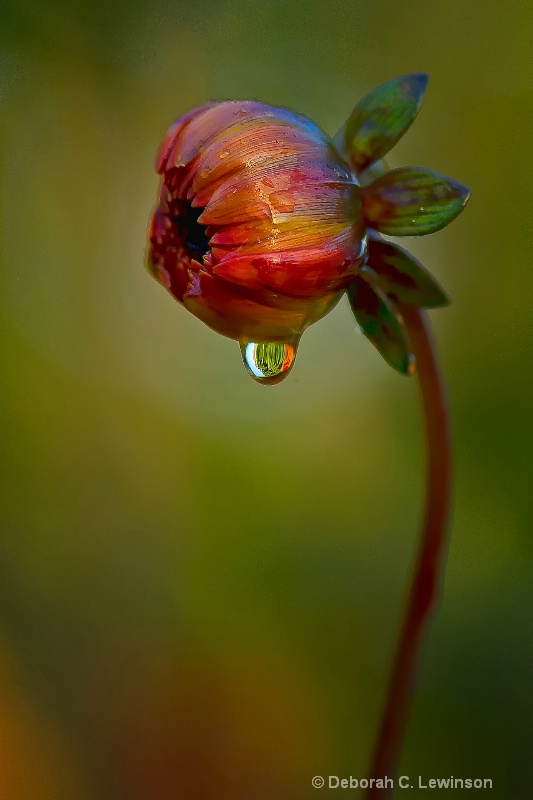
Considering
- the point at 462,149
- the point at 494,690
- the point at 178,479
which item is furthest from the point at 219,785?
the point at 462,149

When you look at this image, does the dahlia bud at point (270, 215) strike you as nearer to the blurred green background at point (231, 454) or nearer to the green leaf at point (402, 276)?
the green leaf at point (402, 276)

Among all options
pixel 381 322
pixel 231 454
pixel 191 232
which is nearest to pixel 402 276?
pixel 381 322

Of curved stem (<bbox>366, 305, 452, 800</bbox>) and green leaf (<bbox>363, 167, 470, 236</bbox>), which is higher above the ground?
green leaf (<bbox>363, 167, 470, 236</bbox>)

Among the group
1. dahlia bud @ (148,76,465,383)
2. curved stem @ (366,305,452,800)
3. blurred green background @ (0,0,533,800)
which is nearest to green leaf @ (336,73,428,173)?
dahlia bud @ (148,76,465,383)

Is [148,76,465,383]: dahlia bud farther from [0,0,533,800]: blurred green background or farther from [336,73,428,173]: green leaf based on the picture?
[0,0,533,800]: blurred green background

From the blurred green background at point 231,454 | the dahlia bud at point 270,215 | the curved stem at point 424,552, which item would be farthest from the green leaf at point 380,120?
the blurred green background at point 231,454

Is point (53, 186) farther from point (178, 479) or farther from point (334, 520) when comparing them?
point (334, 520)

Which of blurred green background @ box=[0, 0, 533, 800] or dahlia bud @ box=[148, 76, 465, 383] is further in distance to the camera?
blurred green background @ box=[0, 0, 533, 800]
